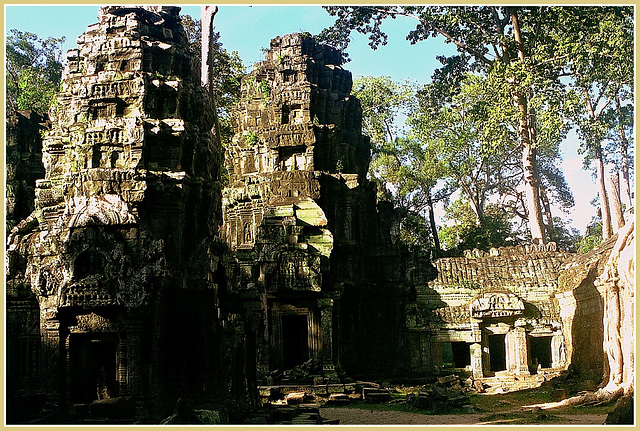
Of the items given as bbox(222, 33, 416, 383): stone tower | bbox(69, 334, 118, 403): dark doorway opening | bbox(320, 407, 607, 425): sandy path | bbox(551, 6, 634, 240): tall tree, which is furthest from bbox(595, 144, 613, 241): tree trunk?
bbox(69, 334, 118, 403): dark doorway opening

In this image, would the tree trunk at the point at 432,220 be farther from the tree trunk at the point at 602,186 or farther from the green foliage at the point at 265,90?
the green foliage at the point at 265,90

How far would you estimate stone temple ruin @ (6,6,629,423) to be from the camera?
12930mm

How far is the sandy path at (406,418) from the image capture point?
513 inches

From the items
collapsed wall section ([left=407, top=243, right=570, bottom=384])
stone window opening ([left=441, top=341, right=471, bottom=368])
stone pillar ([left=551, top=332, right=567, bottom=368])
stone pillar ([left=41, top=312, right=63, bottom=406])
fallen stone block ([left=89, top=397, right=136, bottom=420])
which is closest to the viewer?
fallen stone block ([left=89, top=397, right=136, bottom=420])

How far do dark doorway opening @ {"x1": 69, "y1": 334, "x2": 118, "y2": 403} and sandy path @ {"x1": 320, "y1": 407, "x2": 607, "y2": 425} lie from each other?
13.6 feet

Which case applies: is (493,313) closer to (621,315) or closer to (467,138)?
(621,315)

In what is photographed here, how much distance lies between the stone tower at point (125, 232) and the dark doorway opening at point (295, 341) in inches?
233

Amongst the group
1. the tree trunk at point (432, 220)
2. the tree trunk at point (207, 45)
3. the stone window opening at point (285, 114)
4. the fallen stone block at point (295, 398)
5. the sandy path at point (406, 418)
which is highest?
the tree trunk at point (207, 45)

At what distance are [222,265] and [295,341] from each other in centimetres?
673

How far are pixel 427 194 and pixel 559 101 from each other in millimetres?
15510

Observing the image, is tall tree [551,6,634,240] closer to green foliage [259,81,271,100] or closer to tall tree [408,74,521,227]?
tall tree [408,74,521,227]

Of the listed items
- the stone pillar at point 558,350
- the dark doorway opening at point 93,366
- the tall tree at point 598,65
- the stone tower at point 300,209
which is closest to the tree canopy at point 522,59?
the tall tree at point 598,65

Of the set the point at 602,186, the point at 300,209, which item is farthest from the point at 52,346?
the point at 602,186

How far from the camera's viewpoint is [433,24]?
1110 inches
